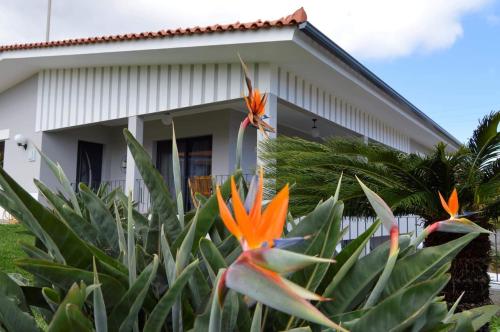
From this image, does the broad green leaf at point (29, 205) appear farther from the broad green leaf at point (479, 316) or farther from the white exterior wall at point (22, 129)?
the white exterior wall at point (22, 129)

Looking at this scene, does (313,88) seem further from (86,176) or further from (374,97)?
(86,176)

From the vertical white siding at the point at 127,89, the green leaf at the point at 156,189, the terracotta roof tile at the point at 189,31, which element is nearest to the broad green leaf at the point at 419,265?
the green leaf at the point at 156,189

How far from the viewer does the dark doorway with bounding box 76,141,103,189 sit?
11.2m

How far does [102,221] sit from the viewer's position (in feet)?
4.77

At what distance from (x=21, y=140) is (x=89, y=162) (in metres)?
1.80

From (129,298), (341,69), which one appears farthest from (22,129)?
(129,298)

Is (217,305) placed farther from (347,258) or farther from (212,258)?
(347,258)

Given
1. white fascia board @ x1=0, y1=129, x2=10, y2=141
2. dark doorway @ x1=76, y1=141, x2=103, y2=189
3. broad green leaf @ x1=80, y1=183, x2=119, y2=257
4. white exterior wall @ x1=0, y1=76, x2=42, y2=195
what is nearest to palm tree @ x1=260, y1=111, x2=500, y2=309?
broad green leaf @ x1=80, y1=183, x2=119, y2=257

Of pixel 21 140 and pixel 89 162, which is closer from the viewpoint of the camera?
pixel 21 140

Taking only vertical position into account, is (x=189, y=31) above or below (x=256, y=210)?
above

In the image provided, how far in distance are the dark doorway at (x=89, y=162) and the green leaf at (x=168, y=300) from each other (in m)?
10.4

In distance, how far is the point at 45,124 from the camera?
962 cm

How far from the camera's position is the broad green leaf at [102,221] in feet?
4.71

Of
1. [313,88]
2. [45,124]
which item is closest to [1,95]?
[45,124]
